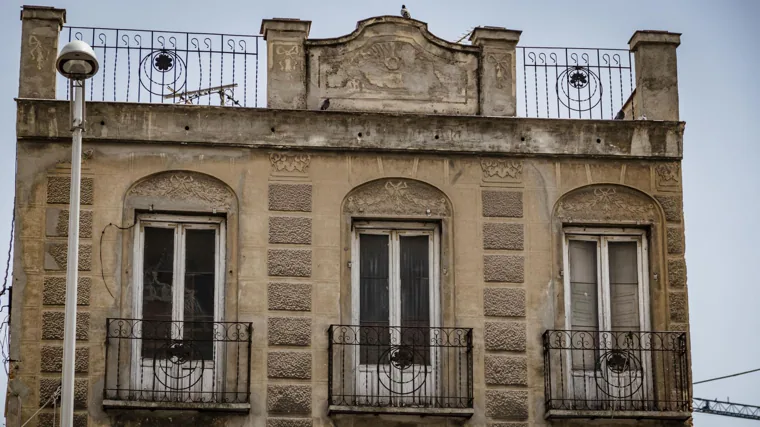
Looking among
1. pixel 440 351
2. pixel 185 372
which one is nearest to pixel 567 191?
pixel 440 351

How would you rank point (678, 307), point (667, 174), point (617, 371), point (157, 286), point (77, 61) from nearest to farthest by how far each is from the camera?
point (77, 61), point (157, 286), point (617, 371), point (678, 307), point (667, 174)

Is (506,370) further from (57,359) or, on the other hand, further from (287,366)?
(57,359)

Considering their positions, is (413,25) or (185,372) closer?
(185,372)

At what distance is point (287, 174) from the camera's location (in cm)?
2306

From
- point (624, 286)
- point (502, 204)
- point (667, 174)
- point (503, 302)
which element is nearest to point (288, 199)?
point (502, 204)

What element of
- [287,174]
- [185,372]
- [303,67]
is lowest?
[185,372]

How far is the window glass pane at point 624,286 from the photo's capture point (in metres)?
23.3

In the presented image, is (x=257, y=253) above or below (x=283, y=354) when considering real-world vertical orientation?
above

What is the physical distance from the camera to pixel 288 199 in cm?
Answer: 2297

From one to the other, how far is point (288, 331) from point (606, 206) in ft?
17.1

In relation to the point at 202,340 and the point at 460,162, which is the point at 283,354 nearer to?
the point at 202,340

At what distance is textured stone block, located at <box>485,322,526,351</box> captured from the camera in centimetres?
2278

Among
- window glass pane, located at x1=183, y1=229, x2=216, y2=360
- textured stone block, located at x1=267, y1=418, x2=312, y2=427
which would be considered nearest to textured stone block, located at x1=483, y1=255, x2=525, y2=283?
textured stone block, located at x1=267, y1=418, x2=312, y2=427

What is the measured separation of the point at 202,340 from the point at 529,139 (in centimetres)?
578
